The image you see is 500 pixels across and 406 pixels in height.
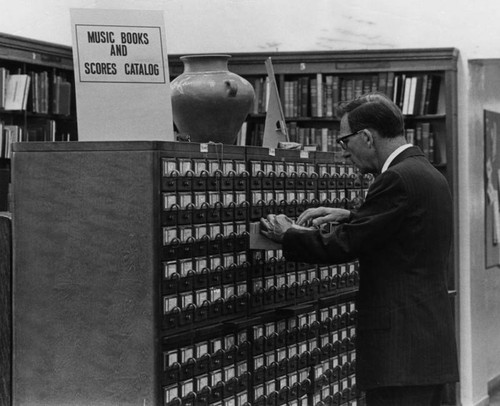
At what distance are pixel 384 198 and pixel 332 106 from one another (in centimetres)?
508

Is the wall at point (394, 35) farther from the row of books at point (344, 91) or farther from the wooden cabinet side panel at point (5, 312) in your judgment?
the wooden cabinet side panel at point (5, 312)

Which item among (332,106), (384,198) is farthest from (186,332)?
(332,106)

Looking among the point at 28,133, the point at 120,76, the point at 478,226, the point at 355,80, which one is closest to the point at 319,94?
the point at 355,80

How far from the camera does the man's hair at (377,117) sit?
3.60m

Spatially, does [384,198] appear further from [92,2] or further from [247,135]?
[92,2]

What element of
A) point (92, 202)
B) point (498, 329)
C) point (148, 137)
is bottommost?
point (498, 329)

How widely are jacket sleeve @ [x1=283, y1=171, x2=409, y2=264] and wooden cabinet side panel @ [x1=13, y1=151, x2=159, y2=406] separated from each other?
0.62 metres

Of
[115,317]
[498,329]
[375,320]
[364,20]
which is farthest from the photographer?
[498,329]

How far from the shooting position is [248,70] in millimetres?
8508

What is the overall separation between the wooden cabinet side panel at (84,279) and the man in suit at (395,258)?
61 cm

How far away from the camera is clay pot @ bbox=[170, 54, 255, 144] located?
402 cm

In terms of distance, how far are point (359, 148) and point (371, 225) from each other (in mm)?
314

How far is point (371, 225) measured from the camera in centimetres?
347

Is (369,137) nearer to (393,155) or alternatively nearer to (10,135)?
(393,155)
